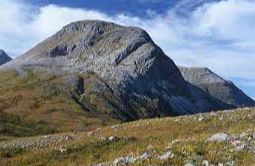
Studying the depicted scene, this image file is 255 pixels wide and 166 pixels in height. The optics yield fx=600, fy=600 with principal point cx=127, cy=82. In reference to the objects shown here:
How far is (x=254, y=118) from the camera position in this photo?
4531 cm

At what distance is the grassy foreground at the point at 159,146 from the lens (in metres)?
24.4

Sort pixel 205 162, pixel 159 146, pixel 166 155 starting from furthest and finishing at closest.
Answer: pixel 159 146
pixel 166 155
pixel 205 162

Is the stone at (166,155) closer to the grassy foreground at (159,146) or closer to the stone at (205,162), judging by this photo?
the grassy foreground at (159,146)

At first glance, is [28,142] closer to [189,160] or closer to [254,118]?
[254,118]

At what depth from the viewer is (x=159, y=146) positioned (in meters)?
29.7

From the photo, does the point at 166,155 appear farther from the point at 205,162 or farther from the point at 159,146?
the point at 159,146

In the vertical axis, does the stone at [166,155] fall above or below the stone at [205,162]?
above

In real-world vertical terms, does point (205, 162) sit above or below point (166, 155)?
Answer: below

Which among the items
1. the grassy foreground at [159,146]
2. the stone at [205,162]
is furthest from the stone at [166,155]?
the stone at [205,162]

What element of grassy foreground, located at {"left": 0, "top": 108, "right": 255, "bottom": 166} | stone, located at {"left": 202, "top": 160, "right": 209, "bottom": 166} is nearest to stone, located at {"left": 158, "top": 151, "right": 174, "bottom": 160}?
grassy foreground, located at {"left": 0, "top": 108, "right": 255, "bottom": 166}

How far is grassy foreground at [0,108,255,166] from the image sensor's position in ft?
80.0

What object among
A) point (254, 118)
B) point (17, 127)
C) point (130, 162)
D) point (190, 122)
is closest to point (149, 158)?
point (130, 162)

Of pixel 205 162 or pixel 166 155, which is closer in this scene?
pixel 205 162

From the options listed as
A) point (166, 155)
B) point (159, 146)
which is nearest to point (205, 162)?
point (166, 155)
